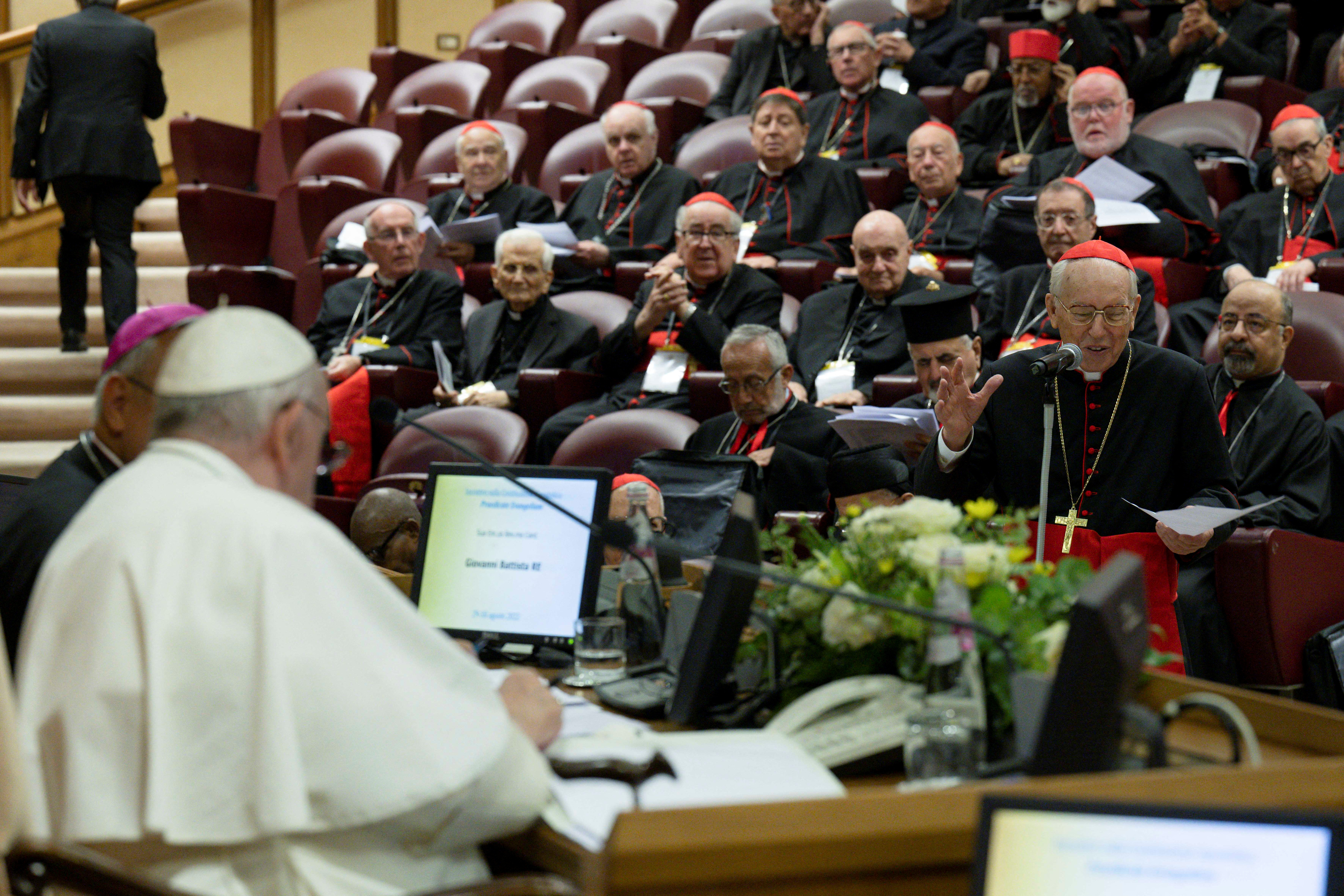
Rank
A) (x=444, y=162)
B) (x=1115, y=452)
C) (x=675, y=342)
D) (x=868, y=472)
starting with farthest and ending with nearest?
1. (x=444, y=162)
2. (x=675, y=342)
3. (x=868, y=472)
4. (x=1115, y=452)

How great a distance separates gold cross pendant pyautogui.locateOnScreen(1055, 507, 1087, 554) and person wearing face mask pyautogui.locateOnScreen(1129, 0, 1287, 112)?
352 cm

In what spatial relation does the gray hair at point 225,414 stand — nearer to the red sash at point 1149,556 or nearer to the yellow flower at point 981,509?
the yellow flower at point 981,509

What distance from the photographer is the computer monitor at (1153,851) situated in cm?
118

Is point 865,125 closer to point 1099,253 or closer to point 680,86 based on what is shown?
point 680,86

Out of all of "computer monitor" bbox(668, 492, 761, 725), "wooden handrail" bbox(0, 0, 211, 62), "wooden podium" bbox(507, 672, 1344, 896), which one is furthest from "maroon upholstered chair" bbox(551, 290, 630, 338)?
"wooden podium" bbox(507, 672, 1344, 896)

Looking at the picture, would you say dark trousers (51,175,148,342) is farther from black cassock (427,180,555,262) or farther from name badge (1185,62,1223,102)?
name badge (1185,62,1223,102)

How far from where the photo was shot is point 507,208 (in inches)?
241

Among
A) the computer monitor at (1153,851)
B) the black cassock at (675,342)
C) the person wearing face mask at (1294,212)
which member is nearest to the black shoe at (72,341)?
the black cassock at (675,342)

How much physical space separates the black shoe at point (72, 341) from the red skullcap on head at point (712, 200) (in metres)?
2.85

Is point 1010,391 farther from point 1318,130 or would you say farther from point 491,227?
point 491,227

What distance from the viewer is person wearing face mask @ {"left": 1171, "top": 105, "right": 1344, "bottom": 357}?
4797 millimetres

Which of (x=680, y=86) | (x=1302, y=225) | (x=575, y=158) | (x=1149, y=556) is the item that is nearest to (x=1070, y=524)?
(x=1149, y=556)

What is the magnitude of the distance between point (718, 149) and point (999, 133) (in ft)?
4.11

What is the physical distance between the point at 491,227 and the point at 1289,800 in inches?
187
